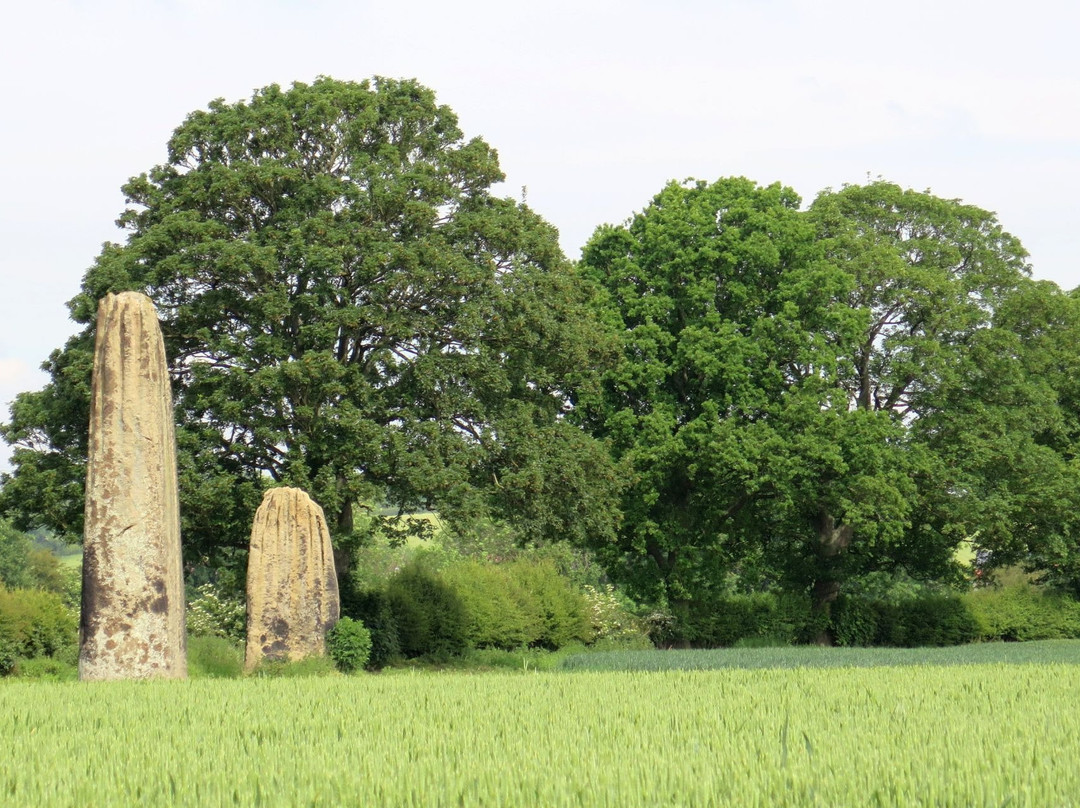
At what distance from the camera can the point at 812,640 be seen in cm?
3681

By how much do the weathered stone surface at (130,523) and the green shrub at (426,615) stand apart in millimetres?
12062

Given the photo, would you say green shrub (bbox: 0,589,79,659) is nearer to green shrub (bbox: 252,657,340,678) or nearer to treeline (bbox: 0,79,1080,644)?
treeline (bbox: 0,79,1080,644)

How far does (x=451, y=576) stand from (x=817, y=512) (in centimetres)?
1183

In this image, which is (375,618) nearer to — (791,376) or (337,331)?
(337,331)

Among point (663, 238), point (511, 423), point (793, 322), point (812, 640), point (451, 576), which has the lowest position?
point (812, 640)

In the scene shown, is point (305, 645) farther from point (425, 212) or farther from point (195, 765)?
point (195, 765)

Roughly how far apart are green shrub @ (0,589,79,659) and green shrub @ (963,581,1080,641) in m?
29.4

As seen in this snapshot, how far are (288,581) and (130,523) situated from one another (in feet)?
14.8

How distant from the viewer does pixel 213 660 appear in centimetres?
2173

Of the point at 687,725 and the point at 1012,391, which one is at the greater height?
the point at 1012,391

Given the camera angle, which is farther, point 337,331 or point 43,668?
point 337,331

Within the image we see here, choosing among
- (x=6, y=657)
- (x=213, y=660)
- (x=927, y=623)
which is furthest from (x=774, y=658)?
(x=927, y=623)

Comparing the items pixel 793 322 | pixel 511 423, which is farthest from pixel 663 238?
pixel 511 423

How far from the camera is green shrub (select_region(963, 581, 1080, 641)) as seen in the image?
4059 centimetres
